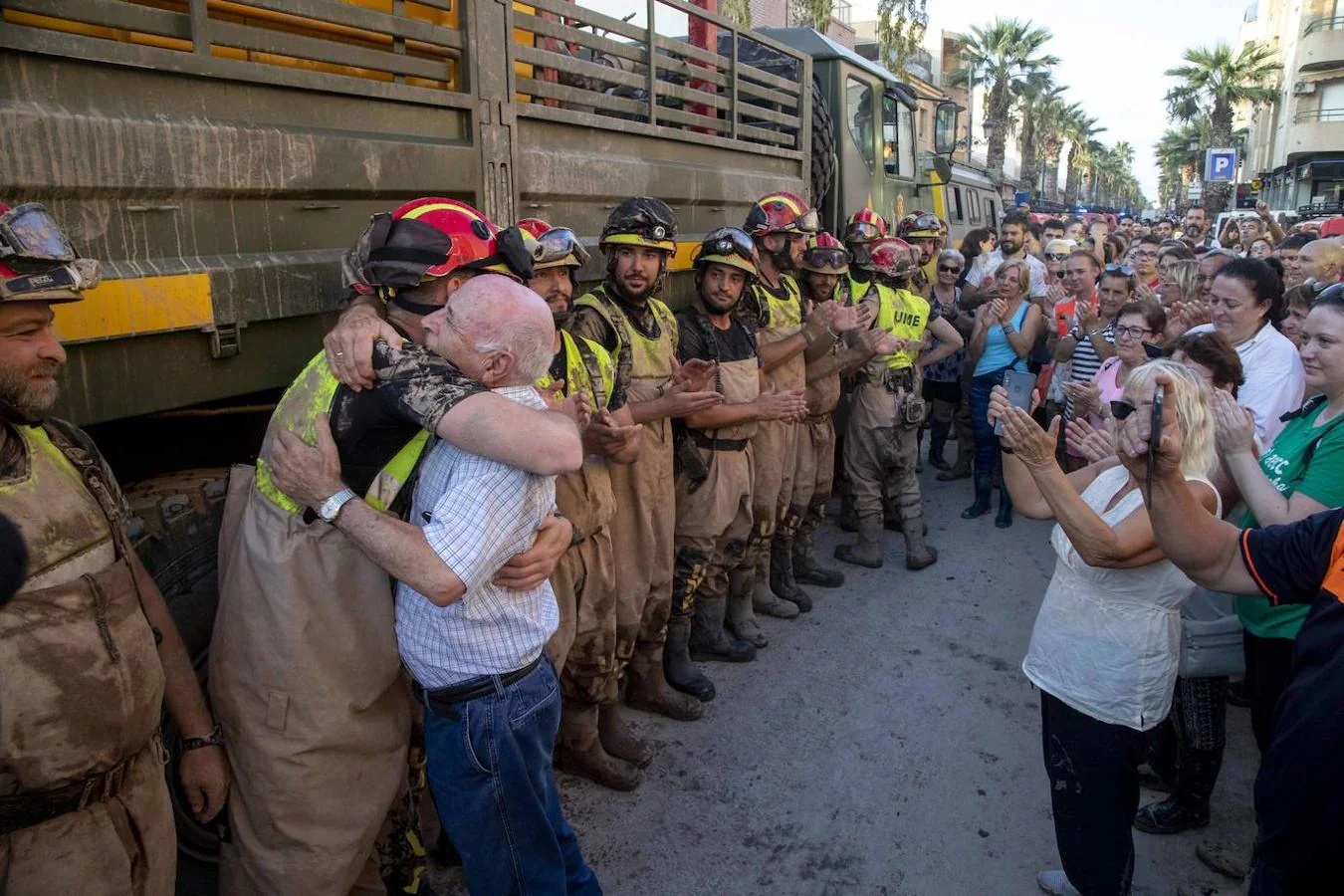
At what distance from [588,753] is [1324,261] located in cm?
505

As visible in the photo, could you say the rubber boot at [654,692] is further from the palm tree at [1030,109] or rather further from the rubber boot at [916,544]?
the palm tree at [1030,109]

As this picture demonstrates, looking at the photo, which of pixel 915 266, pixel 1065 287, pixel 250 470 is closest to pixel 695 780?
pixel 250 470

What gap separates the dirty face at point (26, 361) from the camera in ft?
5.57

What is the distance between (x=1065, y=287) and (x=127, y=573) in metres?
6.49

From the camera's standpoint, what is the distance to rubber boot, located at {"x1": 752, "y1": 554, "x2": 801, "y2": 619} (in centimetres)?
509

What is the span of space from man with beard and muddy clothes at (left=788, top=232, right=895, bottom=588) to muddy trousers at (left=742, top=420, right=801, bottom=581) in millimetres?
350

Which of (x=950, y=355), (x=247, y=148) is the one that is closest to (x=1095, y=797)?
(x=247, y=148)

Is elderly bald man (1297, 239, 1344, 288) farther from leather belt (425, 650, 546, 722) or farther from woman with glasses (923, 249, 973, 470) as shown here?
leather belt (425, 650, 546, 722)

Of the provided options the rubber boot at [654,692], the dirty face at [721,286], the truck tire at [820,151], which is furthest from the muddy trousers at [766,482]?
the truck tire at [820,151]

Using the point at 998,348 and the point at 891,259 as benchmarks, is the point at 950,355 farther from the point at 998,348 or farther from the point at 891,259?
the point at 891,259

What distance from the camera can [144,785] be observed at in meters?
1.92

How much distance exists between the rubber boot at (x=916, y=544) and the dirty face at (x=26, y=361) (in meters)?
4.93

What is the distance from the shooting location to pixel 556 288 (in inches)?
124

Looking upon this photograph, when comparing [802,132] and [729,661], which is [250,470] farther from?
[802,132]
